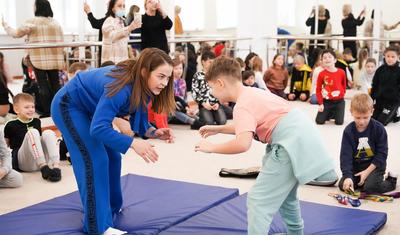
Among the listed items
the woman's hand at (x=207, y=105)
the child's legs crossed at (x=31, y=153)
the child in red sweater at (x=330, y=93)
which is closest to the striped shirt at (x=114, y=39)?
the woman's hand at (x=207, y=105)

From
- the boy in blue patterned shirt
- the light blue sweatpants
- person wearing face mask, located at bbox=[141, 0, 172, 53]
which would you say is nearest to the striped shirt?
person wearing face mask, located at bbox=[141, 0, 172, 53]

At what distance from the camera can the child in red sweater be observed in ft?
24.9

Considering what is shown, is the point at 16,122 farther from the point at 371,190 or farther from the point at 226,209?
the point at 371,190

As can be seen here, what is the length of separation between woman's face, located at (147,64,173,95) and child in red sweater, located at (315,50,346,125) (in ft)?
15.5

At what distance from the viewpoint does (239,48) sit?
11.3 meters

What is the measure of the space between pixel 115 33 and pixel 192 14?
9.57 m

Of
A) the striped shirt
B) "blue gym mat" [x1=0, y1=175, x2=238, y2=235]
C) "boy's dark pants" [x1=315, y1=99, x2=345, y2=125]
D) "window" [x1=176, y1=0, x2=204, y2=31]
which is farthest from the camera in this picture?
"window" [x1=176, y1=0, x2=204, y2=31]

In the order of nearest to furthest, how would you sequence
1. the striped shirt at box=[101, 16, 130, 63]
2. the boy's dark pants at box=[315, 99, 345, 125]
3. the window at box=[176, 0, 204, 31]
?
the striped shirt at box=[101, 16, 130, 63] → the boy's dark pants at box=[315, 99, 345, 125] → the window at box=[176, 0, 204, 31]

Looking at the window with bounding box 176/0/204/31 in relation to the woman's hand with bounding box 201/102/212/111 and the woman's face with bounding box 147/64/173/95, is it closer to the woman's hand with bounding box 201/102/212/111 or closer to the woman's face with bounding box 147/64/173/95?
the woman's hand with bounding box 201/102/212/111

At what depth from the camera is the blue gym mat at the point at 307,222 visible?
3.41 meters

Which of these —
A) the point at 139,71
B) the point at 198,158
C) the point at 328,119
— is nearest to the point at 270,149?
the point at 139,71

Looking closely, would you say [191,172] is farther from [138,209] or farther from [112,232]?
[112,232]

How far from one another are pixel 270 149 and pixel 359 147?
1649 mm

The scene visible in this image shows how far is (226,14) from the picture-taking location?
16.3 metres
